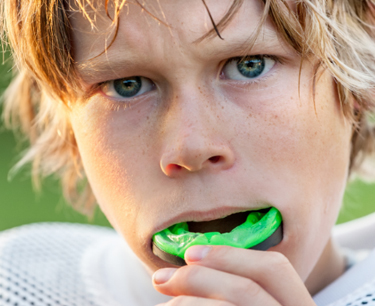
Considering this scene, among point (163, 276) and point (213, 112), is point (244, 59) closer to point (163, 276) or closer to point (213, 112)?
point (213, 112)

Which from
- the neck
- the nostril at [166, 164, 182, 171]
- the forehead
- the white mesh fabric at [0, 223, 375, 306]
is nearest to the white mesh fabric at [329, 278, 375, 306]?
the white mesh fabric at [0, 223, 375, 306]

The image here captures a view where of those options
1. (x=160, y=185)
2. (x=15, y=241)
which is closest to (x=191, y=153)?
(x=160, y=185)

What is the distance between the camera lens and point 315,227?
2.86 ft

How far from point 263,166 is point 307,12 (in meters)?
0.28

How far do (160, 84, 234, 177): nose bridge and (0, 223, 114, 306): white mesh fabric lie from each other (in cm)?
46

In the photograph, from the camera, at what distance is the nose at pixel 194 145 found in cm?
78

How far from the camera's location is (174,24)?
2.64ft

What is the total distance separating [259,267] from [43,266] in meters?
0.67

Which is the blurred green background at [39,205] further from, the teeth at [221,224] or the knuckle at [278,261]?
the knuckle at [278,261]

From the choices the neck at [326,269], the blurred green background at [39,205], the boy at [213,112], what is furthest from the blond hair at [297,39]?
the blurred green background at [39,205]

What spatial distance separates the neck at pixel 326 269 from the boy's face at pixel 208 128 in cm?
18

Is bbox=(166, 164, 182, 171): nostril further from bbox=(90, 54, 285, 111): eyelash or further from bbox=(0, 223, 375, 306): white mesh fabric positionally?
bbox=(0, 223, 375, 306): white mesh fabric

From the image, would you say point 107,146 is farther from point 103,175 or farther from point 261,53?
point 261,53

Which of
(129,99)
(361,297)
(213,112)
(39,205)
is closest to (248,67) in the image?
(213,112)
